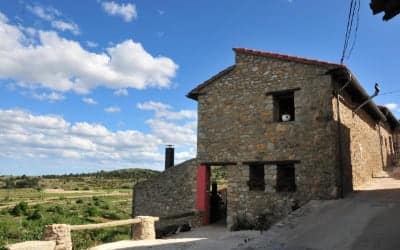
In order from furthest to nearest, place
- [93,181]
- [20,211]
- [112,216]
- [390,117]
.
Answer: [93,181] → [20,211] → [112,216] → [390,117]

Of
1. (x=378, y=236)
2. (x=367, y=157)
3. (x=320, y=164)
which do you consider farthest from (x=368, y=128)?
(x=378, y=236)

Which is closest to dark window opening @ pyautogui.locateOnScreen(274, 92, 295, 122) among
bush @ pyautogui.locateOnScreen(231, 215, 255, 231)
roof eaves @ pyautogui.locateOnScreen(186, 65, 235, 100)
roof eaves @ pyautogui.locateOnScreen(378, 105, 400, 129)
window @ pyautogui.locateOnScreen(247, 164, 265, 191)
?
window @ pyautogui.locateOnScreen(247, 164, 265, 191)

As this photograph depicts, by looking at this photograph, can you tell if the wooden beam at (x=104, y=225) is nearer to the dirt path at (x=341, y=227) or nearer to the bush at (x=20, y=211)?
the dirt path at (x=341, y=227)

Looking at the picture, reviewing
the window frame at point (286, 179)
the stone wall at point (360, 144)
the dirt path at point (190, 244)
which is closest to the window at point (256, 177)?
the window frame at point (286, 179)

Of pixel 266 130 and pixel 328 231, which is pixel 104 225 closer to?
pixel 328 231

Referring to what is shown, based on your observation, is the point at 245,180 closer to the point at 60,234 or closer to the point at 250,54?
the point at 250,54

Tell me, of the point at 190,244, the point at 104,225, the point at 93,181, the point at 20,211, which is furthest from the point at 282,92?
the point at 93,181

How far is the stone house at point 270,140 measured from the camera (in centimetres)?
1095

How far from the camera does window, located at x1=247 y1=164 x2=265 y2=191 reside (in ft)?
40.1

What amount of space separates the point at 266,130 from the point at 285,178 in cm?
169

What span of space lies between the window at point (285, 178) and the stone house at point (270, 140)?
3 centimetres

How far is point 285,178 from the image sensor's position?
1191 cm

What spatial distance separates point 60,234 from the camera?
801 centimetres

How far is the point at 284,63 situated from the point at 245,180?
4090mm
